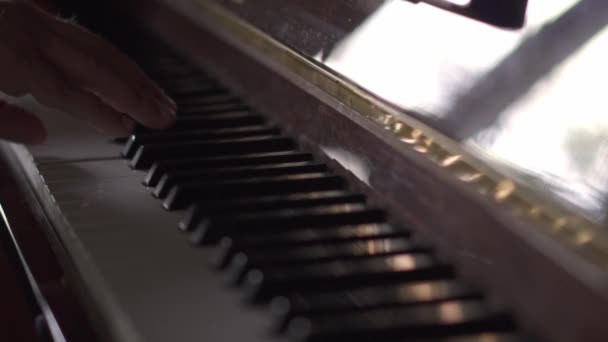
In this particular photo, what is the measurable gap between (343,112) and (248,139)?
0.58 ft

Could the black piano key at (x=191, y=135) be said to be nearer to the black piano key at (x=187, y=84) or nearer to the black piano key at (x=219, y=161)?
the black piano key at (x=219, y=161)

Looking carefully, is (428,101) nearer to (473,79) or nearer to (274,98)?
(473,79)

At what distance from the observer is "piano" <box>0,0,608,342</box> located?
1.88 ft

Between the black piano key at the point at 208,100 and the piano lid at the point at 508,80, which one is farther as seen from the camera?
the black piano key at the point at 208,100

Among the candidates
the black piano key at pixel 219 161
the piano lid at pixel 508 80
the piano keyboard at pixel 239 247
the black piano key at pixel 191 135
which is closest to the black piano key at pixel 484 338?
the piano keyboard at pixel 239 247

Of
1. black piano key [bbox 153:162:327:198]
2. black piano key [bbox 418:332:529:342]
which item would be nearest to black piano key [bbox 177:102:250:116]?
black piano key [bbox 153:162:327:198]

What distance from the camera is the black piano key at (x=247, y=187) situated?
824mm

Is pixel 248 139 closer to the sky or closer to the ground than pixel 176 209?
closer to the sky

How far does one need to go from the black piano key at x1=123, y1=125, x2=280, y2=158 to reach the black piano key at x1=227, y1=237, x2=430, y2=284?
0.34 meters

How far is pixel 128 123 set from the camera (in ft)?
3.40

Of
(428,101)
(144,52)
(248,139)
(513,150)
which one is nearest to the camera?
(513,150)

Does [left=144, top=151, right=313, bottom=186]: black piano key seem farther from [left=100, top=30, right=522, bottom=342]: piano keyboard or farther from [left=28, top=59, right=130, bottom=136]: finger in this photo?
[left=28, top=59, right=130, bottom=136]: finger

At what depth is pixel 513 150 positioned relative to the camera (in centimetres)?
63

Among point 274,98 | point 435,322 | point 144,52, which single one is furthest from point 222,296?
point 144,52
